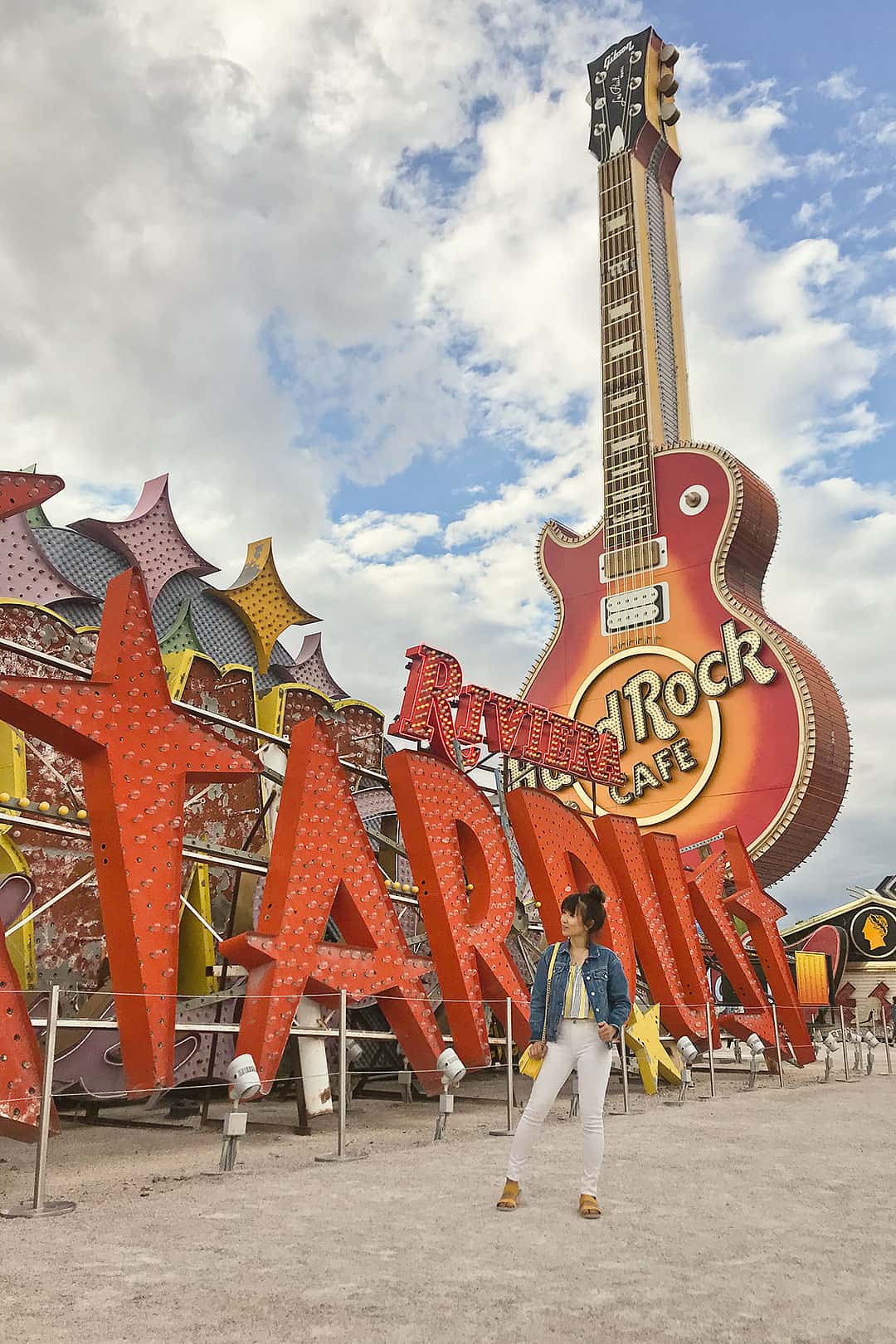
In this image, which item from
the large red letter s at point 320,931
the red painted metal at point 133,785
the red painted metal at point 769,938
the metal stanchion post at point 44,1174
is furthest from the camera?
the red painted metal at point 769,938

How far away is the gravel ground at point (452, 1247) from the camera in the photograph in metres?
3.62

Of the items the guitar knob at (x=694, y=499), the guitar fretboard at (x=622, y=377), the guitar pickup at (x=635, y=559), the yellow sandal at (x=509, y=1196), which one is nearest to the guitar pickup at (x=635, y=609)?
the guitar pickup at (x=635, y=559)

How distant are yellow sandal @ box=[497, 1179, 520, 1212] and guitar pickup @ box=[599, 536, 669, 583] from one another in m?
22.0

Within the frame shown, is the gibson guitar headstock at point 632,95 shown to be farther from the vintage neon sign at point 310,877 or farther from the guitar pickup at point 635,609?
the vintage neon sign at point 310,877

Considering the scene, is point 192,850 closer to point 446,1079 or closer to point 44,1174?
point 446,1079

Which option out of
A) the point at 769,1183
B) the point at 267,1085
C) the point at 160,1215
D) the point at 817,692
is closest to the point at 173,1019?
the point at 267,1085

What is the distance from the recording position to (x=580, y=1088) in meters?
5.57

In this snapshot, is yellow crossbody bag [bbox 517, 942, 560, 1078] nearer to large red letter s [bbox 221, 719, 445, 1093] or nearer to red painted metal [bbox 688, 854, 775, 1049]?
large red letter s [bbox 221, 719, 445, 1093]

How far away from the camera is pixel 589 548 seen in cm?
2823

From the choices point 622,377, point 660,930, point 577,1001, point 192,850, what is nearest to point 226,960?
point 192,850

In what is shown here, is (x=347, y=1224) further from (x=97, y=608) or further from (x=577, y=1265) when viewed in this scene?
(x=97, y=608)

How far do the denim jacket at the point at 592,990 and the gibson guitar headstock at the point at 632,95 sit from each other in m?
31.4

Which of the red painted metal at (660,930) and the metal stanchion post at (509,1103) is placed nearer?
the metal stanchion post at (509,1103)

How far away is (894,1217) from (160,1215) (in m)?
3.86
